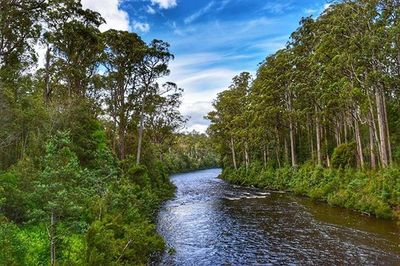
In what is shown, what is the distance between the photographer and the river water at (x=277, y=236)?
46.0ft

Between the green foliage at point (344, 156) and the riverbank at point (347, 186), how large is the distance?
1.14 meters

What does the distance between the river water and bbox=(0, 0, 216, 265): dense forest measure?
73.9 inches

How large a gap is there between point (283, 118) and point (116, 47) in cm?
2205

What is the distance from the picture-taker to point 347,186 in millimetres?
26297

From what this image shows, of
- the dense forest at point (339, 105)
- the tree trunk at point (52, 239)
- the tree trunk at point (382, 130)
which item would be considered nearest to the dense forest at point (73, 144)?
the tree trunk at point (52, 239)

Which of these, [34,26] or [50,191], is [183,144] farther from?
[50,191]

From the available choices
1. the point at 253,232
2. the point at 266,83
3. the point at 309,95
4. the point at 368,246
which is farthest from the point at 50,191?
the point at 266,83

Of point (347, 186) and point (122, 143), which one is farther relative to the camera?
point (122, 143)

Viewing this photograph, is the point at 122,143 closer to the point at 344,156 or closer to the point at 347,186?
the point at 347,186

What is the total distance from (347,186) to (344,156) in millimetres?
5566

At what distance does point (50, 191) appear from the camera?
10500 mm

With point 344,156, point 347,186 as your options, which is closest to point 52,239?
point 347,186

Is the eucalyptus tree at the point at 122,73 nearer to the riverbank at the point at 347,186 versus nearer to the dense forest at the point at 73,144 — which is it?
the dense forest at the point at 73,144

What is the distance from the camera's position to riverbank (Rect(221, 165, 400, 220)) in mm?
21219
